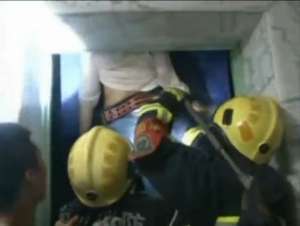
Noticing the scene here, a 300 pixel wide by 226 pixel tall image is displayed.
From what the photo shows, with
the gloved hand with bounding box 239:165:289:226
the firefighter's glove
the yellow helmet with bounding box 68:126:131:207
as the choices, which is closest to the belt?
the firefighter's glove

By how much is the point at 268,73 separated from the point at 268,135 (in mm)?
175

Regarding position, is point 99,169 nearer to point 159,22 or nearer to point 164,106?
point 164,106

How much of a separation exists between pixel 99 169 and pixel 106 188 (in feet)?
0.13

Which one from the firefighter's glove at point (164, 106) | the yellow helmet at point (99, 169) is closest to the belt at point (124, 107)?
the firefighter's glove at point (164, 106)

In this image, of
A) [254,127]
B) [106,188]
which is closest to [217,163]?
[254,127]

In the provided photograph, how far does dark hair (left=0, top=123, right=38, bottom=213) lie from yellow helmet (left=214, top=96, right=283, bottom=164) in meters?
0.38

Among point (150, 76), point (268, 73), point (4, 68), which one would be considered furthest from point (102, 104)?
point (268, 73)

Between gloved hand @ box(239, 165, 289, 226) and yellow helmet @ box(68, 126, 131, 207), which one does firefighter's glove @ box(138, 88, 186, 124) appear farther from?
gloved hand @ box(239, 165, 289, 226)

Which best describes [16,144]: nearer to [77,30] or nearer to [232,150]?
[77,30]

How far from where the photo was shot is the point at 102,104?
1.33m

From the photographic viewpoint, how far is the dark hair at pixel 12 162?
1.08 m

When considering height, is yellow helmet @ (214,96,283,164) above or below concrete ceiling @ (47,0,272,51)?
below

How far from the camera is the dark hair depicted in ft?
3.55

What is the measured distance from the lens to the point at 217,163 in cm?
114
